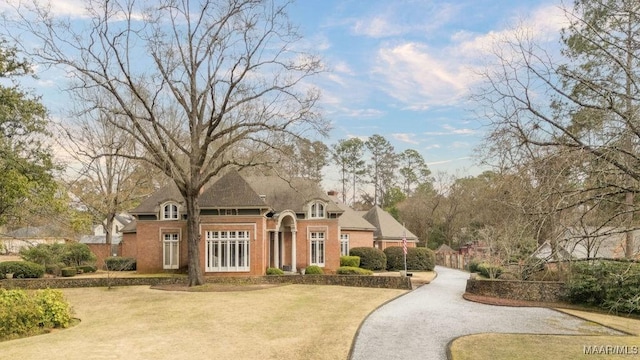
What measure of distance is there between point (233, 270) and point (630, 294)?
18.8 m

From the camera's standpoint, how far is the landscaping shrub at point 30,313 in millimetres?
13703

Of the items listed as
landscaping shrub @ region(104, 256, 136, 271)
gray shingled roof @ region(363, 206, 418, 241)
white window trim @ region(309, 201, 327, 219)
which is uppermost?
white window trim @ region(309, 201, 327, 219)

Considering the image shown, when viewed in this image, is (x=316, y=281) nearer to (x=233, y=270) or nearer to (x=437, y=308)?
(x=233, y=270)

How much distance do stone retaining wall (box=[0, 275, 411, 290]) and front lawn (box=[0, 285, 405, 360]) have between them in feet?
5.33

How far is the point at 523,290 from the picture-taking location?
2194 centimetres

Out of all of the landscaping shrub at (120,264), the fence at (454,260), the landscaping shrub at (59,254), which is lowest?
the fence at (454,260)

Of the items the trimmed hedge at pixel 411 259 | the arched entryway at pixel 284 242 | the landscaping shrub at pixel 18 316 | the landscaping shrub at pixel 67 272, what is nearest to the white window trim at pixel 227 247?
the arched entryway at pixel 284 242

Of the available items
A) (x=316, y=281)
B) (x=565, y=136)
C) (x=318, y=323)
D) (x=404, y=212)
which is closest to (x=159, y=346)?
(x=318, y=323)

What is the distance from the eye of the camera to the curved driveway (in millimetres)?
12109

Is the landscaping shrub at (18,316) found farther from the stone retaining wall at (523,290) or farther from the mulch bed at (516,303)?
the stone retaining wall at (523,290)

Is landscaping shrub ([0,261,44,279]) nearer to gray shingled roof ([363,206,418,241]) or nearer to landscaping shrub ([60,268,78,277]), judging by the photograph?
landscaping shrub ([60,268,78,277])

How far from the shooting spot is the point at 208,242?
27.6 metres

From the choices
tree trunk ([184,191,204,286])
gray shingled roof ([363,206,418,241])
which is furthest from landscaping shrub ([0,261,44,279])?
gray shingled roof ([363,206,418,241])

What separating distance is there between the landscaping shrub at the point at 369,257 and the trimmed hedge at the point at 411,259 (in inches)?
75.4
